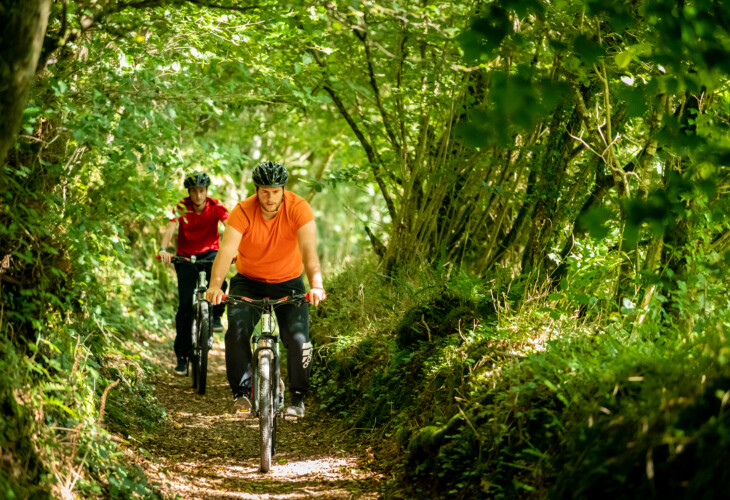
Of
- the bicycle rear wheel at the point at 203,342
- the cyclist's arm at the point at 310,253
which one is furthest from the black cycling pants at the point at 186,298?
the cyclist's arm at the point at 310,253

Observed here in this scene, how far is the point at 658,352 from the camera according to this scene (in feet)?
12.8

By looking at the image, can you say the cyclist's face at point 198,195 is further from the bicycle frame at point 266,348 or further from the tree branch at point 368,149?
the bicycle frame at point 266,348

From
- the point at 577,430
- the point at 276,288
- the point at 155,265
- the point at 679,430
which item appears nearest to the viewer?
the point at 679,430

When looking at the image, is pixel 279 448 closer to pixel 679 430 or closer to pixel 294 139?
pixel 679 430

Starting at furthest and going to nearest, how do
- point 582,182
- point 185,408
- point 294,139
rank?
point 294,139 → point 185,408 → point 582,182

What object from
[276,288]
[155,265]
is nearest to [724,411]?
[276,288]

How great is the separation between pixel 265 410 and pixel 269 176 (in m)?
1.92

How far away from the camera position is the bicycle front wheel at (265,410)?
17.4 ft

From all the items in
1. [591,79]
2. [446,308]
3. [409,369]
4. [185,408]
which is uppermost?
[591,79]

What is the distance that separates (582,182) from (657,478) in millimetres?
4206

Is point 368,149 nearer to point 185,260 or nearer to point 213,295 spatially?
point 185,260

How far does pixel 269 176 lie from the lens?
577cm

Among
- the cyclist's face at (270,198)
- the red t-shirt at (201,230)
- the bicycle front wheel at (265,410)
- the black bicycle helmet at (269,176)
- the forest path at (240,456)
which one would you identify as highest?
the black bicycle helmet at (269,176)

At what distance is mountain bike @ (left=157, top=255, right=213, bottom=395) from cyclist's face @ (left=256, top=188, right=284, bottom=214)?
Answer: 262 centimetres
